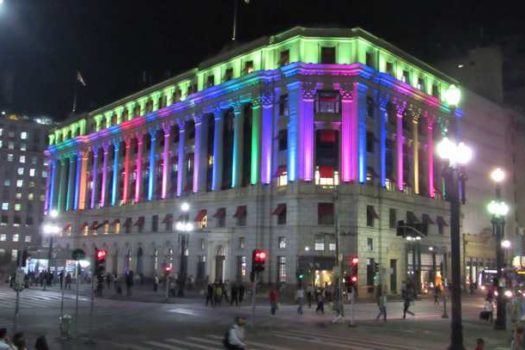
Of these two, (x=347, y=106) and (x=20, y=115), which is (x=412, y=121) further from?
(x=20, y=115)

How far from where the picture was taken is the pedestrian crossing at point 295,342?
21.5 meters

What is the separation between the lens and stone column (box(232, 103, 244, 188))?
67.6 meters

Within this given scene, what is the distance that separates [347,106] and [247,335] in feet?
131

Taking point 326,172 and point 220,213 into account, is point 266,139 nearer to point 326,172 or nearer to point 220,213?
point 326,172

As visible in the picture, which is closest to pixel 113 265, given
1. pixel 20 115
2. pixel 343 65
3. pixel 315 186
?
pixel 315 186

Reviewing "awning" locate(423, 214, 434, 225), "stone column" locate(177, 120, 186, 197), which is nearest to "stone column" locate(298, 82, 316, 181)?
"awning" locate(423, 214, 434, 225)

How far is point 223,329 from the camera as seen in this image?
2808 cm

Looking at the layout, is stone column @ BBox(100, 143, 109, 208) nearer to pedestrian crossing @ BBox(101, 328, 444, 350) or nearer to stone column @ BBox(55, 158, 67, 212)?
stone column @ BBox(55, 158, 67, 212)

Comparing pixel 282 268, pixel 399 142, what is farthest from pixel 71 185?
pixel 399 142

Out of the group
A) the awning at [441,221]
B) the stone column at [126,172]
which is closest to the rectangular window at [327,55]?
the awning at [441,221]

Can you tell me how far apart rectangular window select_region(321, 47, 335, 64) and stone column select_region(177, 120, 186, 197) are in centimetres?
2296

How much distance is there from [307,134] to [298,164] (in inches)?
129

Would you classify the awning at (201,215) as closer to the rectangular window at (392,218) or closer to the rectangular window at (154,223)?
the rectangular window at (154,223)

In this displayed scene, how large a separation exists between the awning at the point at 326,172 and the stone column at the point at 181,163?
854 inches
